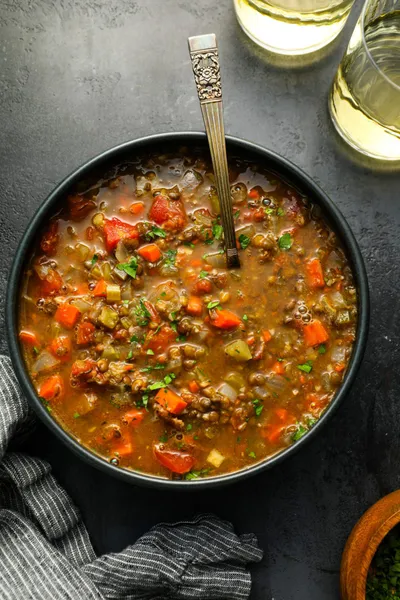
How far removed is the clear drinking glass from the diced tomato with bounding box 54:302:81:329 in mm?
1882

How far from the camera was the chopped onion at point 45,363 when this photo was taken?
356 centimetres

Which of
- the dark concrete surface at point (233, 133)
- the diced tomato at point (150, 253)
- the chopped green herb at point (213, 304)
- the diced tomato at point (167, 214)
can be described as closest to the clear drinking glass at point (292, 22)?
the dark concrete surface at point (233, 133)

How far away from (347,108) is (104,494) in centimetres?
251

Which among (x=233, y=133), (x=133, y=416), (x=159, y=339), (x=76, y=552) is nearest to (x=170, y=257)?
(x=159, y=339)

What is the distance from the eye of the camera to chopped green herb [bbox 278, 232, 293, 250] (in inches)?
144

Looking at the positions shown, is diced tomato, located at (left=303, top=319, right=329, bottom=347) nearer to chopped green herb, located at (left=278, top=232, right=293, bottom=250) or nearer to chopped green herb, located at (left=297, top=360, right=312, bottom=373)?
chopped green herb, located at (left=297, top=360, right=312, bottom=373)

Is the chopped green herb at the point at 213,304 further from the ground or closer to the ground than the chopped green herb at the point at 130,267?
closer to the ground

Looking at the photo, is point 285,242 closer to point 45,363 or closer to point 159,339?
point 159,339

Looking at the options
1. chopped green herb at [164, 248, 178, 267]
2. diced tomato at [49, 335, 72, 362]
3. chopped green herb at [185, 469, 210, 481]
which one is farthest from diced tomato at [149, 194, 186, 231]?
chopped green herb at [185, 469, 210, 481]

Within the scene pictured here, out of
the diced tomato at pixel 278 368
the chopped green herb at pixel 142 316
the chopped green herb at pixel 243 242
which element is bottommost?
the diced tomato at pixel 278 368

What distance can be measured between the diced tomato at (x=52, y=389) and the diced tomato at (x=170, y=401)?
48cm

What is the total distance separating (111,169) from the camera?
3.71 m

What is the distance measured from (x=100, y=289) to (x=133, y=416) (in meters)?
0.65

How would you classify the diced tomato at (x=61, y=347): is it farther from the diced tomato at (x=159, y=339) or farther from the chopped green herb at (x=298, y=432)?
the chopped green herb at (x=298, y=432)
